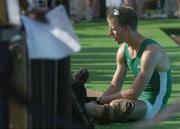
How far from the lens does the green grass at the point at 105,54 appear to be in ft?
32.7

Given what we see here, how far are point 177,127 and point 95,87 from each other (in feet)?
9.20

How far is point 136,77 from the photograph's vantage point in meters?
7.32

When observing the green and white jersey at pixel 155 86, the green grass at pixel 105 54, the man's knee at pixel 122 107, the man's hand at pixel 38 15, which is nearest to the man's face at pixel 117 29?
the green and white jersey at pixel 155 86

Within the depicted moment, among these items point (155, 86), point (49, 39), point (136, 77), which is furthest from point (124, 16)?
point (49, 39)

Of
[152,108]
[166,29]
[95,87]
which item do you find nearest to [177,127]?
[152,108]

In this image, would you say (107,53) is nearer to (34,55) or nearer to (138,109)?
(138,109)

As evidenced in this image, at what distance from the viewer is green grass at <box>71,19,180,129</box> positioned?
32.7ft

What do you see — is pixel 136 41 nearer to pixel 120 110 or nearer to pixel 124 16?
pixel 124 16

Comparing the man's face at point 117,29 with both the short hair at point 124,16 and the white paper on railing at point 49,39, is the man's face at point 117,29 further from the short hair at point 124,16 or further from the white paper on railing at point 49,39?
the white paper on railing at point 49,39

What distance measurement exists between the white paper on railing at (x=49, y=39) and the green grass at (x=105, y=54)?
328cm

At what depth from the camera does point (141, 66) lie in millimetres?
7285

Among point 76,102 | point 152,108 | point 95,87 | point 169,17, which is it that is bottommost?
point 169,17

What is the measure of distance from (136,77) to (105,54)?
6.75 m

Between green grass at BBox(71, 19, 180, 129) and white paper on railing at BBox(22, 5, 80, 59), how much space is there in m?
3.28
